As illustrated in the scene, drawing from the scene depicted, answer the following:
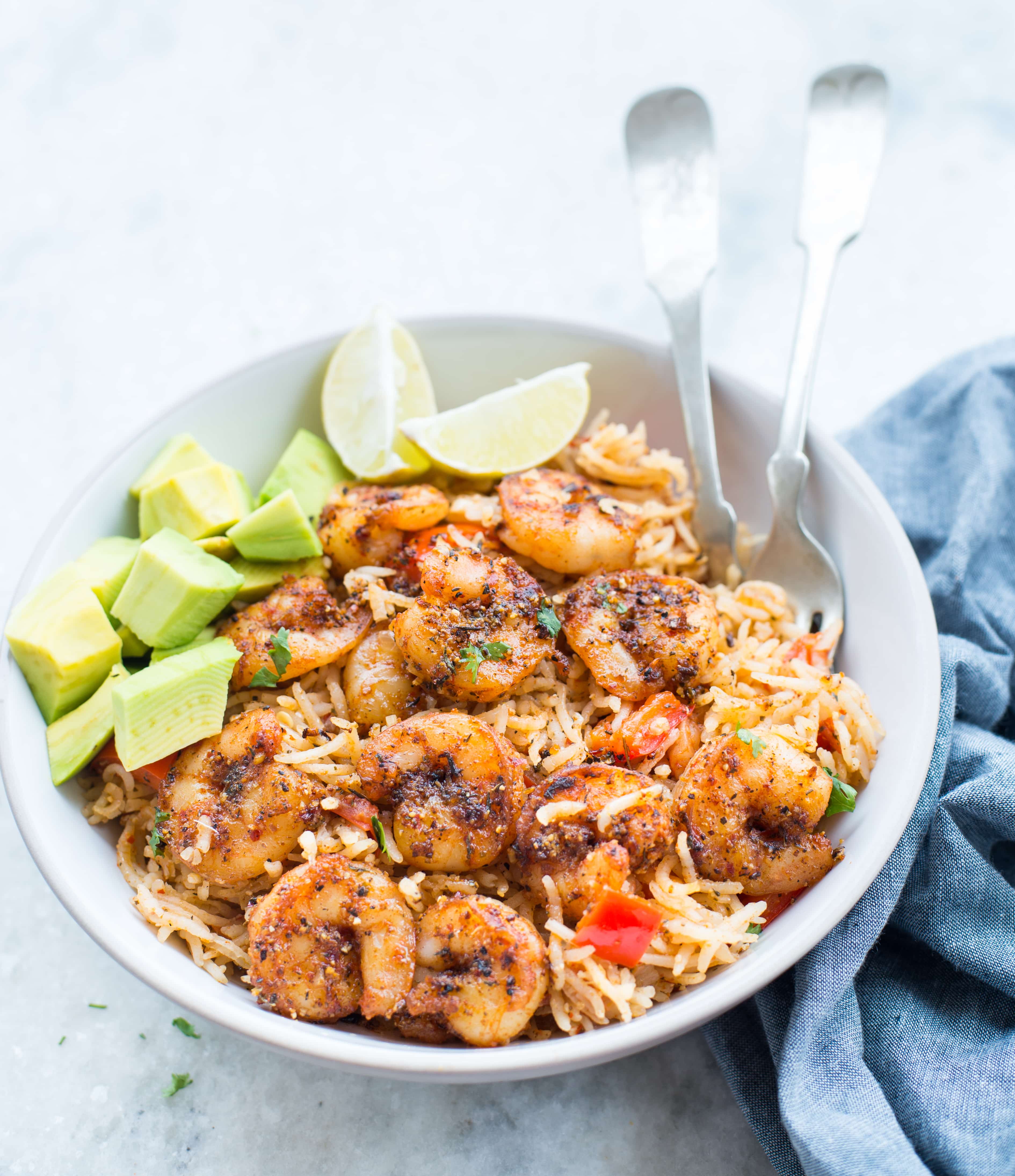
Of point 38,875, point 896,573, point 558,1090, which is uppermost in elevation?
point 896,573

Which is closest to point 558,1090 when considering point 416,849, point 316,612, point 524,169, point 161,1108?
point 416,849

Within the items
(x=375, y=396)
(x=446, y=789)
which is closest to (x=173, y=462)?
(x=375, y=396)

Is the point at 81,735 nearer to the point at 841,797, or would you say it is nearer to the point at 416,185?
the point at 841,797

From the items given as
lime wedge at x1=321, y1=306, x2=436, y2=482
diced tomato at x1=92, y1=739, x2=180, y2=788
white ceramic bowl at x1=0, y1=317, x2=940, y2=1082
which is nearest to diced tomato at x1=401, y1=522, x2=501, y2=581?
lime wedge at x1=321, y1=306, x2=436, y2=482

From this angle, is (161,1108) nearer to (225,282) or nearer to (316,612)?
(316,612)

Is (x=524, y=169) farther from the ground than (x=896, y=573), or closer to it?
farther from the ground

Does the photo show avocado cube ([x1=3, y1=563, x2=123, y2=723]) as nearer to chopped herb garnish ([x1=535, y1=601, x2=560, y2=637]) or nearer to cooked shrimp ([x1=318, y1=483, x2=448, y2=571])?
cooked shrimp ([x1=318, y1=483, x2=448, y2=571])
